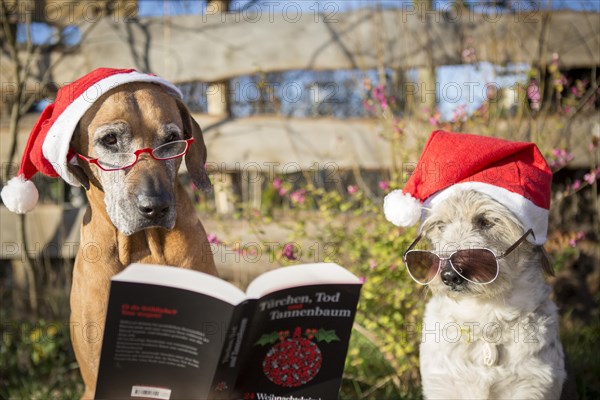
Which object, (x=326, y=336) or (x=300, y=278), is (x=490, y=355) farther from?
(x=300, y=278)

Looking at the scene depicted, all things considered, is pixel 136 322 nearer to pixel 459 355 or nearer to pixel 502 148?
pixel 459 355

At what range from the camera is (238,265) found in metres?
5.26

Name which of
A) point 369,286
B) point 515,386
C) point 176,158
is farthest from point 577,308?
point 176,158

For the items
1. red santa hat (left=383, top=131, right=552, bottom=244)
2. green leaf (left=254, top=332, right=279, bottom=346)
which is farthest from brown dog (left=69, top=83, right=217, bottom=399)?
red santa hat (left=383, top=131, right=552, bottom=244)

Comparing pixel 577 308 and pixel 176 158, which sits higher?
pixel 176 158

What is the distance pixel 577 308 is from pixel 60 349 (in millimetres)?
4440

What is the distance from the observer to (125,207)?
8.21 feet

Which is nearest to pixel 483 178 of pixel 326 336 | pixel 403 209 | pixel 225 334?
pixel 403 209

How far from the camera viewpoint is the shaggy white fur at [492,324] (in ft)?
9.09

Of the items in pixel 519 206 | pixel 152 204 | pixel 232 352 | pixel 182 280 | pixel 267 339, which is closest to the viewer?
pixel 182 280

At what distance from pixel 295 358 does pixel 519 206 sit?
4.34 feet

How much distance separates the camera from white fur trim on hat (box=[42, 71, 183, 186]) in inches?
101

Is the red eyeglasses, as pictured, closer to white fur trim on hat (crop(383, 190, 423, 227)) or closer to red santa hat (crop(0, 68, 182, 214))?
red santa hat (crop(0, 68, 182, 214))

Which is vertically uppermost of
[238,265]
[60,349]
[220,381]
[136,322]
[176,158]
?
[176,158]
